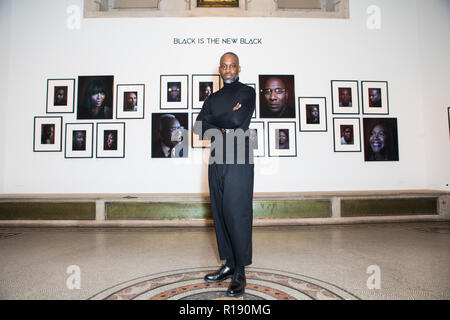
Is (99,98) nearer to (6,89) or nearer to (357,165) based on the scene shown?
(6,89)

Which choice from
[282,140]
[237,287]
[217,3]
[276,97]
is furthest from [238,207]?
[217,3]

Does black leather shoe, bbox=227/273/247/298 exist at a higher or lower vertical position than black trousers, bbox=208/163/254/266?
lower

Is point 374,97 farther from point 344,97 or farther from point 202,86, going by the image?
point 202,86

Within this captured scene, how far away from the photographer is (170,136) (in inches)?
196

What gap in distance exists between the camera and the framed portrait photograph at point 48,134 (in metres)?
5.04

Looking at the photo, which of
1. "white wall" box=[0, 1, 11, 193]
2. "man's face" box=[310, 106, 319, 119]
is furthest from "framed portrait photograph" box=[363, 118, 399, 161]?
"white wall" box=[0, 1, 11, 193]

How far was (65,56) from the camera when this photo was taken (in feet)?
16.9

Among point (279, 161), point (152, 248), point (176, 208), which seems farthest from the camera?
point (279, 161)

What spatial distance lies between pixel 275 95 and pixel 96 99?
366 cm

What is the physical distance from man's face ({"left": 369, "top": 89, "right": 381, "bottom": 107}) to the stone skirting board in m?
2.00

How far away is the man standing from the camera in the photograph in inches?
77.7

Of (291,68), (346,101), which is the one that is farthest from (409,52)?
(291,68)

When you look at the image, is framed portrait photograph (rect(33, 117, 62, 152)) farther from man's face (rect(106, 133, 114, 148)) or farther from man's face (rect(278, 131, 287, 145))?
man's face (rect(278, 131, 287, 145))
